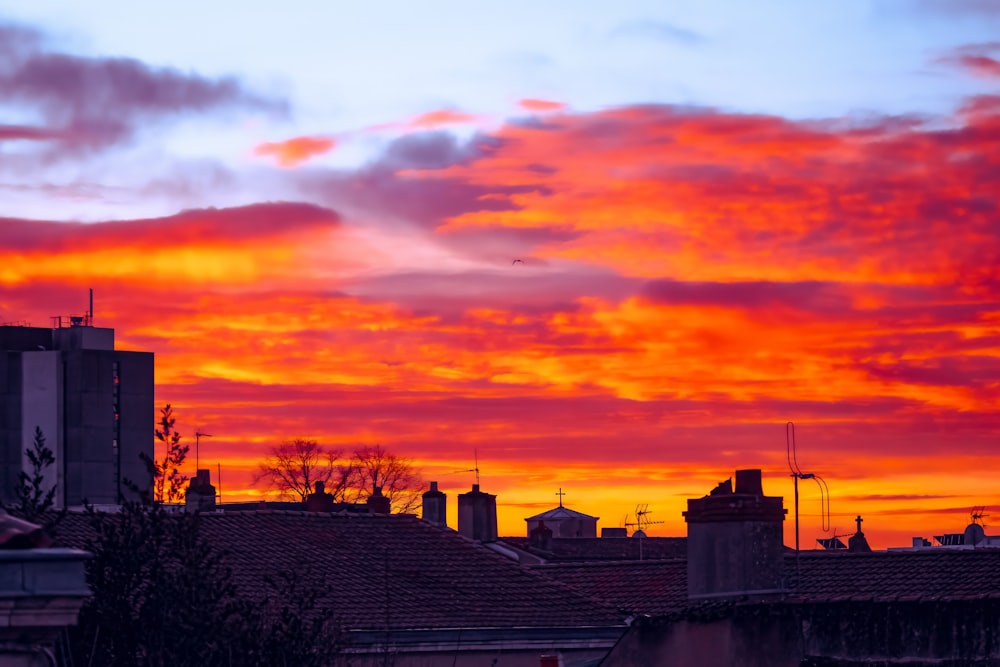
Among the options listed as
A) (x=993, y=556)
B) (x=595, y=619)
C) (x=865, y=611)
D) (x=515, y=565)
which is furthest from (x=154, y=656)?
(x=515, y=565)

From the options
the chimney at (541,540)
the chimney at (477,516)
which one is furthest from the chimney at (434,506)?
the chimney at (541,540)

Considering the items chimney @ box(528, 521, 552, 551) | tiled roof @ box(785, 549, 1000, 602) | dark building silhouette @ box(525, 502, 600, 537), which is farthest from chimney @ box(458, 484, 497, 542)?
dark building silhouette @ box(525, 502, 600, 537)

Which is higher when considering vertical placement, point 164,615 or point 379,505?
point 379,505

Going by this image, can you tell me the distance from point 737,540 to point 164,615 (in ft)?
36.1

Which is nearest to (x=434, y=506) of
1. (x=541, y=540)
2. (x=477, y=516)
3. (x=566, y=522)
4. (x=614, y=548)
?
(x=477, y=516)

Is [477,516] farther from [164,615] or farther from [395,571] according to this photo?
[164,615]

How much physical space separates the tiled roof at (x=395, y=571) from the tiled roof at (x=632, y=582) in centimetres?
111

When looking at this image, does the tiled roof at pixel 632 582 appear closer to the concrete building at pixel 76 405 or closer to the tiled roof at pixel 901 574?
the tiled roof at pixel 901 574

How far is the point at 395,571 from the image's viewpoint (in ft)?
119

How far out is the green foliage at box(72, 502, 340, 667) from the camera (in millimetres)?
14805

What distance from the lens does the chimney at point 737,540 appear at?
2378 centimetres

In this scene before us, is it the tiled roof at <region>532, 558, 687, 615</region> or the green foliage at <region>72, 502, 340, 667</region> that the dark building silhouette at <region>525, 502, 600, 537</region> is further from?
the green foliage at <region>72, 502, 340, 667</region>

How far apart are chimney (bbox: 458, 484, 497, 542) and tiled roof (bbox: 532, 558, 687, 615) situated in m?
5.72

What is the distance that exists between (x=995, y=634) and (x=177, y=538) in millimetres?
10616
